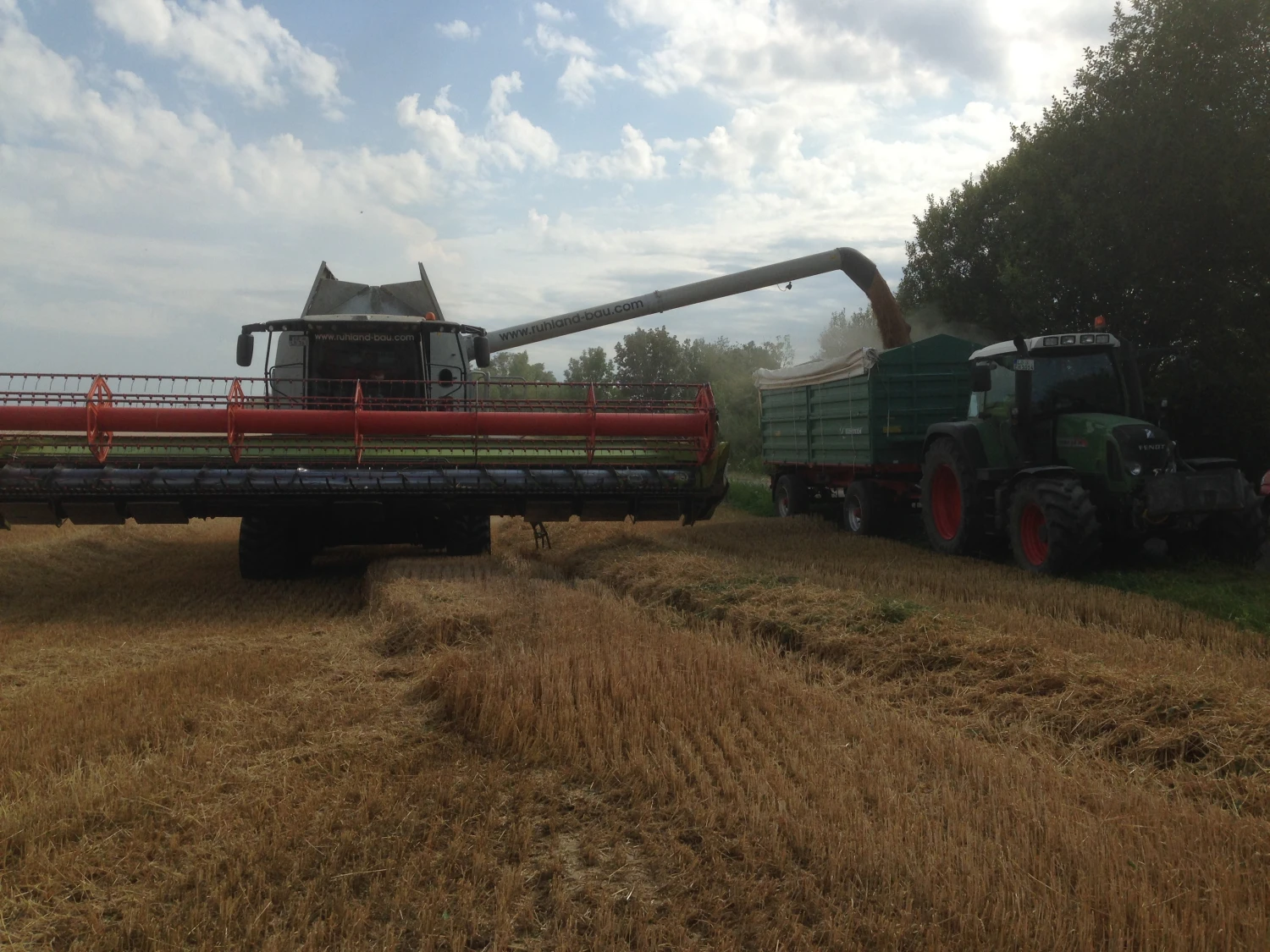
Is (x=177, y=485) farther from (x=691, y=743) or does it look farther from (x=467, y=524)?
(x=691, y=743)

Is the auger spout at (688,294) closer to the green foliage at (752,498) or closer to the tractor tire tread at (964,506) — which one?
the green foliage at (752,498)

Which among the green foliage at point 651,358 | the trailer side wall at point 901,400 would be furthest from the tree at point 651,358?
the trailer side wall at point 901,400

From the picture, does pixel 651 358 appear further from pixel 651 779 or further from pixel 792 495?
pixel 651 779

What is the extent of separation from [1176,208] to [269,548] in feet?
36.0

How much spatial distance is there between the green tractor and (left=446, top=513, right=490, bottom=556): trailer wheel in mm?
4611

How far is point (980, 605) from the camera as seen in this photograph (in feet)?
22.7

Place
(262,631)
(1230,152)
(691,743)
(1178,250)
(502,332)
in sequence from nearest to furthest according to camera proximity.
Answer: (691,743) < (262,631) < (1230,152) < (1178,250) < (502,332)

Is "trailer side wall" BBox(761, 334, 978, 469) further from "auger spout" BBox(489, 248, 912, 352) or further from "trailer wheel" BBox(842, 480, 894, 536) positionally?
"auger spout" BBox(489, 248, 912, 352)

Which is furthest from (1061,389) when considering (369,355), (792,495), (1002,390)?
(369,355)

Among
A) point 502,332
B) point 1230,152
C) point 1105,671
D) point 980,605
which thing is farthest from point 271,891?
point 502,332

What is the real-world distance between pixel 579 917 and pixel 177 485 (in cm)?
686

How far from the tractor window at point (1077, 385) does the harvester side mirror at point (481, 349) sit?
5514 mm

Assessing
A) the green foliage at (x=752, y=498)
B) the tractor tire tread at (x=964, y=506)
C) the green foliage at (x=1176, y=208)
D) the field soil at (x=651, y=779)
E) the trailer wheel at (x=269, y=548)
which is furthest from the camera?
the green foliage at (x=752, y=498)

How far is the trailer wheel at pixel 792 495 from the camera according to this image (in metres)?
15.0
